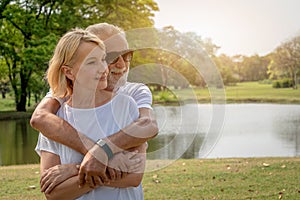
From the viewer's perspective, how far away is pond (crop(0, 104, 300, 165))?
4.67 ft

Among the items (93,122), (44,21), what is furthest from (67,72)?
(44,21)

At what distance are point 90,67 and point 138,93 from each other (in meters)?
0.15

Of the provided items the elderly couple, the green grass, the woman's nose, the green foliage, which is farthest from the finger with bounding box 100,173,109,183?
the green foliage

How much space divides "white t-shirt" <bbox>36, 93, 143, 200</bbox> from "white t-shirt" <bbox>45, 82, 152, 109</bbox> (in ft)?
0.10

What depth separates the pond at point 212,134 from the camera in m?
1.42

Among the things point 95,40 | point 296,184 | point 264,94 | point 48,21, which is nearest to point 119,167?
point 95,40

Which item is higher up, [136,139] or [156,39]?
[156,39]

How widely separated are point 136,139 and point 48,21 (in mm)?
13044

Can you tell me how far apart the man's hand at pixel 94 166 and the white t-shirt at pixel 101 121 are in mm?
51

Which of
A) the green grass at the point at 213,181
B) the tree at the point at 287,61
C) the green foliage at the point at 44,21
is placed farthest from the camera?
the tree at the point at 287,61

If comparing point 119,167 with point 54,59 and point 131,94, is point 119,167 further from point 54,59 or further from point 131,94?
point 54,59

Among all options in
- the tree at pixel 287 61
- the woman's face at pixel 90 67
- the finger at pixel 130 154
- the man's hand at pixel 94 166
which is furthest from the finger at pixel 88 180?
the tree at pixel 287 61

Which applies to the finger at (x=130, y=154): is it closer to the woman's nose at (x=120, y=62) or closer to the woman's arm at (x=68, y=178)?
the woman's arm at (x=68, y=178)

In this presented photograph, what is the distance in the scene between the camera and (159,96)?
175 centimetres
